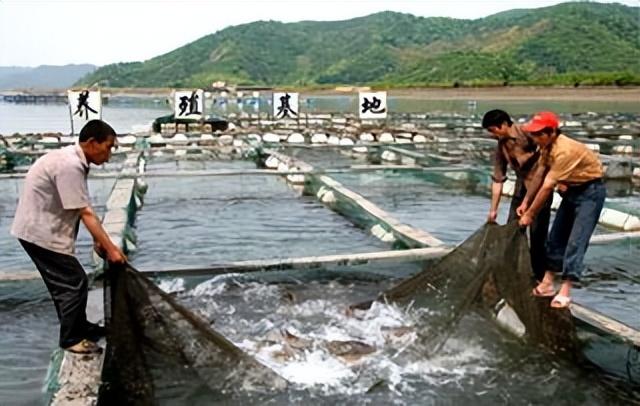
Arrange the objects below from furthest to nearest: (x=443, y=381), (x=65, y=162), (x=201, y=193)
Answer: (x=201, y=193) → (x=443, y=381) → (x=65, y=162)

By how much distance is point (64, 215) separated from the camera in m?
3.79

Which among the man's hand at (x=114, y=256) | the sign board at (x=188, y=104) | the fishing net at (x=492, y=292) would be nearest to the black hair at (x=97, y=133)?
the man's hand at (x=114, y=256)

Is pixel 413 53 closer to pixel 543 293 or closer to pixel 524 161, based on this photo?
pixel 524 161

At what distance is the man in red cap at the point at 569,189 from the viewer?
4484mm

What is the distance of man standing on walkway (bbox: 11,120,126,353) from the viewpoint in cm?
368

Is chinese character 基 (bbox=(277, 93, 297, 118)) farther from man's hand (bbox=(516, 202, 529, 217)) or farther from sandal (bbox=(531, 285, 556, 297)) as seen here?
sandal (bbox=(531, 285, 556, 297))

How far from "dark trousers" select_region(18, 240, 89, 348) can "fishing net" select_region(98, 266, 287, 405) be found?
0.56 feet

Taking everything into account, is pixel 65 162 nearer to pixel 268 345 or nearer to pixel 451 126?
pixel 268 345

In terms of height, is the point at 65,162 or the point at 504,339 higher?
the point at 65,162

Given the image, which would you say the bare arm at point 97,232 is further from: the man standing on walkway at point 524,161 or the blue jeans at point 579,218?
the blue jeans at point 579,218

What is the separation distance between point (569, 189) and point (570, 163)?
0.27 meters

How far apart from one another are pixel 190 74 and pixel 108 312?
118m

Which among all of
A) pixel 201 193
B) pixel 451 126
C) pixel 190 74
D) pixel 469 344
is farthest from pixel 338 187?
pixel 190 74

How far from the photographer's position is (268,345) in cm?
486
